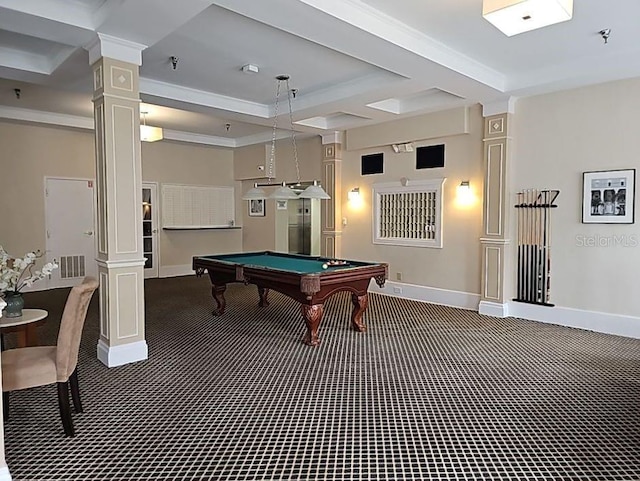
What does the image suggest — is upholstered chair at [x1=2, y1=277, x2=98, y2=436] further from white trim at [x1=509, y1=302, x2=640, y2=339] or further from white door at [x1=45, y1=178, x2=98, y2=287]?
white door at [x1=45, y1=178, x2=98, y2=287]

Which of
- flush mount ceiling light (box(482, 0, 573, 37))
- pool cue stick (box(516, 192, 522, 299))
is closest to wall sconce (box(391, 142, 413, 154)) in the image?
pool cue stick (box(516, 192, 522, 299))

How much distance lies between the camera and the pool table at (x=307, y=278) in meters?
4.44

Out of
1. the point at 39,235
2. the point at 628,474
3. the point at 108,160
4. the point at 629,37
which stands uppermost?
the point at 629,37

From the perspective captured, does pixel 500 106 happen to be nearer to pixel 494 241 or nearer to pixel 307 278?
pixel 494 241

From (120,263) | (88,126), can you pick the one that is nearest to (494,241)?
(120,263)

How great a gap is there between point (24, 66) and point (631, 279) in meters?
6.80

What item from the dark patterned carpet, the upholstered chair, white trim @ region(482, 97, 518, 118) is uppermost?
white trim @ region(482, 97, 518, 118)

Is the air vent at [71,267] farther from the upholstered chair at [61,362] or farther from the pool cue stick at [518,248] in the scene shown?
the pool cue stick at [518,248]

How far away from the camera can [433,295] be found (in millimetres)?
6684

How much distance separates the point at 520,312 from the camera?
5.74 meters

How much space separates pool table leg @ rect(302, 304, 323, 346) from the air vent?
554cm

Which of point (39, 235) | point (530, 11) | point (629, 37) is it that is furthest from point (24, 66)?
point (629, 37)

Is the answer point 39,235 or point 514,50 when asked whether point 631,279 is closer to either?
point 514,50

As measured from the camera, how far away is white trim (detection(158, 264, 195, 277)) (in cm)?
923
